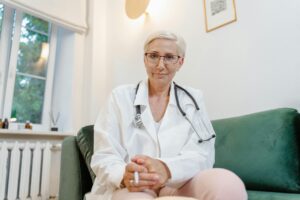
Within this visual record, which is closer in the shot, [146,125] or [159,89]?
[146,125]

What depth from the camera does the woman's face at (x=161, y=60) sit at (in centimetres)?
102

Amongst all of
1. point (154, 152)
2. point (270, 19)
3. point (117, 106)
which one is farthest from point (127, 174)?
point (270, 19)

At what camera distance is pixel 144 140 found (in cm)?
92

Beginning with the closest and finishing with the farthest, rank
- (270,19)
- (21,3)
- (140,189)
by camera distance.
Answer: (140,189), (270,19), (21,3)

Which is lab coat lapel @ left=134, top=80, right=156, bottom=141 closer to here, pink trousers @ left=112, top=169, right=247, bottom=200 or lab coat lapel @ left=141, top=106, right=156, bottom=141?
lab coat lapel @ left=141, top=106, right=156, bottom=141

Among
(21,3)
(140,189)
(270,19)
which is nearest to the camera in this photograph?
(140,189)

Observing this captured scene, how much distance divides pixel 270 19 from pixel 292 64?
0.34m

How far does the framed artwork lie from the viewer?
1.78 m

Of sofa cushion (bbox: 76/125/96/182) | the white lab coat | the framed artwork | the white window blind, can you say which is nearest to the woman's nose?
the white lab coat

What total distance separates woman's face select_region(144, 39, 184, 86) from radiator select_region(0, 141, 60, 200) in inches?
58.5

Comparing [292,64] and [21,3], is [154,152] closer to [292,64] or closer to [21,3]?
[292,64]

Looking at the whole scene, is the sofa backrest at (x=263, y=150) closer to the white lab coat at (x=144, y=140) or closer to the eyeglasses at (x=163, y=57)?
Answer: the white lab coat at (x=144, y=140)

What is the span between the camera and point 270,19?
1.56 meters

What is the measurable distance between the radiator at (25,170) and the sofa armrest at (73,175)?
39.6 inches
